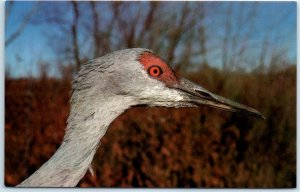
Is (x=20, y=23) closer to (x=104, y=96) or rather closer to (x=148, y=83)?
(x=104, y=96)

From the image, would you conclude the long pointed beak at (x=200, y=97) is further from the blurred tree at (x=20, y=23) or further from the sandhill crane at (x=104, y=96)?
the blurred tree at (x=20, y=23)

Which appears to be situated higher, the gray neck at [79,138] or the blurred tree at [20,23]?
the blurred tree at [20,23]

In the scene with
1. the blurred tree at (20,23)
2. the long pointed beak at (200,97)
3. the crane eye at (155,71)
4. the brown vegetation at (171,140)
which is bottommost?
the brown vegetation at (171,140)

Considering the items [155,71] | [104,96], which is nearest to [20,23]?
[104,96]

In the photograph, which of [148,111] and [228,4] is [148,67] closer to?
[148,111]

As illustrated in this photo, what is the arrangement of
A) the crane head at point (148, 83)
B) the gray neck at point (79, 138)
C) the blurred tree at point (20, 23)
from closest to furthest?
the gray neck at point (79, 138)
the crane head at point (148, 83)
the blurred tree at point (20, 23)

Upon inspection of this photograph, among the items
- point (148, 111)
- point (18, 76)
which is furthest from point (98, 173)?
point (18, 76)

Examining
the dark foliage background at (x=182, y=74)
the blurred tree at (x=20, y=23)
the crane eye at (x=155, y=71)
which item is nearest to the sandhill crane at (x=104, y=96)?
the crane eye at (x=155, y=71)

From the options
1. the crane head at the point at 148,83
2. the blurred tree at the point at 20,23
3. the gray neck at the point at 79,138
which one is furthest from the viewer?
the blurred tree at the point at 20,23
